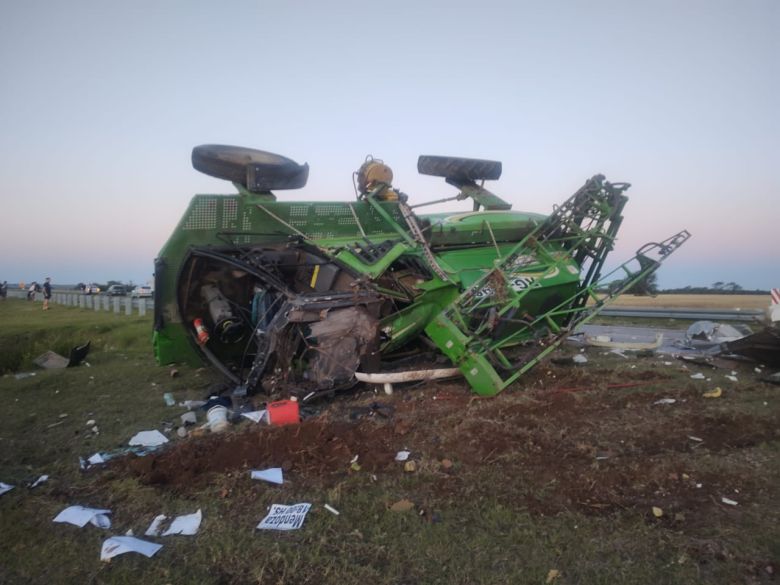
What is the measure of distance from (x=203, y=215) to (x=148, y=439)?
268 centimetres

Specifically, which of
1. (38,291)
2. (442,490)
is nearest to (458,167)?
(442,490)

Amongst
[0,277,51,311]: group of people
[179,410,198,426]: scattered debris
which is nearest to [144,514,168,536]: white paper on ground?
[179,410,198,426]: scattered debris

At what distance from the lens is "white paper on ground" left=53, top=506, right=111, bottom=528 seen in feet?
9.66

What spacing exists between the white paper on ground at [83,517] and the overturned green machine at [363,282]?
207 centimetres

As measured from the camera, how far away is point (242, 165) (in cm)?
663

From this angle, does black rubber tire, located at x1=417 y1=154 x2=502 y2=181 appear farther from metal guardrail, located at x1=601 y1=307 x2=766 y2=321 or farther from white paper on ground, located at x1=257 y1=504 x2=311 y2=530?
white paper on ground, located at x1=257 y1=504 x2=311 y2=530

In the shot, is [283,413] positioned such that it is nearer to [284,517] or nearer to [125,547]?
[284,517]

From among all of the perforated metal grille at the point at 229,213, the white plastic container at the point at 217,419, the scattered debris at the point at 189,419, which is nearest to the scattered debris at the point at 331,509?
the white plastic container at the point at 217,419

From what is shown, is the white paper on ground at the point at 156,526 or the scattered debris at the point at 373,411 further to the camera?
the scattered debris at the point at 373,411

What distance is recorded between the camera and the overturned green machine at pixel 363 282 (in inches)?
194

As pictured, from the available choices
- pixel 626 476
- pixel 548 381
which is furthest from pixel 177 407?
pixel 626 476

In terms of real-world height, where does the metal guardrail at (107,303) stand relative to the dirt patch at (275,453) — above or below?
below

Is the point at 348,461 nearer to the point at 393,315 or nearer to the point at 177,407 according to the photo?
the point at 393,315

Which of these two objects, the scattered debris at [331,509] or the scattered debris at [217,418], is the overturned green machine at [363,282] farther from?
the scattered debris at [331,509]
